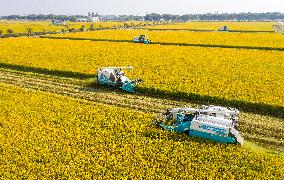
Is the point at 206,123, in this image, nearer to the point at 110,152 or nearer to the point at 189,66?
the point at 110,152

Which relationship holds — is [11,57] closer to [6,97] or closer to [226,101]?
[6,97]

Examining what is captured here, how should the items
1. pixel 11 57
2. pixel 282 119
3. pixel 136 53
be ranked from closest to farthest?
1. pixel 282 119
2. pixel 11 57
3. pixel 136 53

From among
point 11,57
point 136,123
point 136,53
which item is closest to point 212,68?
point 136,53

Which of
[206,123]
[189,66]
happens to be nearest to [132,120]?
[206,123]

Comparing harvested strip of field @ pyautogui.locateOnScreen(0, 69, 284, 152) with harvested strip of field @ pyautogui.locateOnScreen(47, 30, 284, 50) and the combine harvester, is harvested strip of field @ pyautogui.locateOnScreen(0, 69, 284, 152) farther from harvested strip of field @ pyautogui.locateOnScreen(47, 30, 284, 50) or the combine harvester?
harvested strip of field @ pyautogui.locateOnScreen(47, 30, 284, 50)

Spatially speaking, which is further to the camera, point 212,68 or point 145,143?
point 212,68
